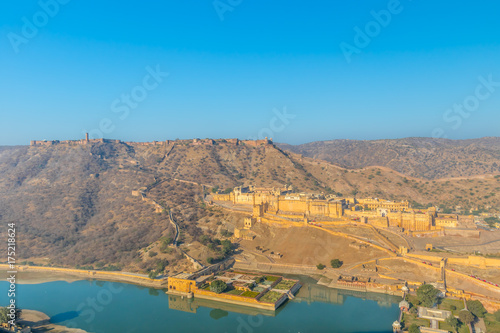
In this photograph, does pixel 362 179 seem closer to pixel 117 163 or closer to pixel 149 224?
pixel 149 224

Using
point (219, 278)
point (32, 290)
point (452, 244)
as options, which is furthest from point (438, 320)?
point (32, 290)

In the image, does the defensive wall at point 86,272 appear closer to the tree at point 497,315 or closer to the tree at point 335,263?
the tree at point 335,263

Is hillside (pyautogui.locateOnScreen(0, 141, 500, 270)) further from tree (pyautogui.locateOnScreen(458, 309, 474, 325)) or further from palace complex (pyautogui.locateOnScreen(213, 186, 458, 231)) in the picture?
tree (pyautogui.locateOnScreen(458, 309, 474, 325))

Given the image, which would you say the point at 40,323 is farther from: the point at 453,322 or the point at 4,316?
the point at 453,322

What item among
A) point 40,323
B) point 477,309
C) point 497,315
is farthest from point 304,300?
point 40,323

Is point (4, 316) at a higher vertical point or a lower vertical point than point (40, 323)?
higher

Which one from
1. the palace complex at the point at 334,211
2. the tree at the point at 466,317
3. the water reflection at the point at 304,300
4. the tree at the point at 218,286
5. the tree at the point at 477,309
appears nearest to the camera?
the tree at the point at 466,317

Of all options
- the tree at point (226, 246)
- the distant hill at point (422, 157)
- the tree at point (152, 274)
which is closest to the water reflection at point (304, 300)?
the tree at point (152, 274)
